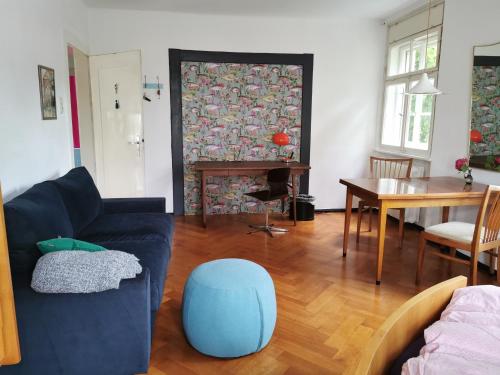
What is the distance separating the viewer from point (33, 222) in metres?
2.06

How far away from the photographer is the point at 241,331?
2.07 meters

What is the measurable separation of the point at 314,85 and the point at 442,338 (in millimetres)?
4415

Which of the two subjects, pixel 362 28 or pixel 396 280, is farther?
pixel 362 28

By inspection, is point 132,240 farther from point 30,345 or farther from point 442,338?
point 442,338

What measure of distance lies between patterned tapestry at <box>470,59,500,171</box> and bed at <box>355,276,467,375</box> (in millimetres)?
2316

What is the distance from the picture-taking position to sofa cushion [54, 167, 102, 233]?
2797 mm

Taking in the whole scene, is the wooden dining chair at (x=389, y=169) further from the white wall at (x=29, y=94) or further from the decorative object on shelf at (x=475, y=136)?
the white wall at (x=29, y=94)

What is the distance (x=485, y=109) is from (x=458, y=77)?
1.63 feet

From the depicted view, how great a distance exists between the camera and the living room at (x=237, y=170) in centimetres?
192

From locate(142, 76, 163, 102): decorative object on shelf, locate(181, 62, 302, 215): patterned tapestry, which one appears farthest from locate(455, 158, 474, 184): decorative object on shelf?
locate(142, 76, 163, 102): decorative object on shelf

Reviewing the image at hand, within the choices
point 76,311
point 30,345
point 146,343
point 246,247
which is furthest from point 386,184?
point 30,345

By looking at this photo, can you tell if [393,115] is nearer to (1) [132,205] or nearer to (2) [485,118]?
(2) [485,118]

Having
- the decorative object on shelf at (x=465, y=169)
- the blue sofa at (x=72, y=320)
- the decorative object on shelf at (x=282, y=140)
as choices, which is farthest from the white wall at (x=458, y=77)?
the blue sofa at (x=72, y=320)

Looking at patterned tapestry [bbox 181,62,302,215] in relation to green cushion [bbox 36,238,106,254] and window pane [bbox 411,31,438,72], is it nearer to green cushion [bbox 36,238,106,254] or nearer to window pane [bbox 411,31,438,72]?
window pane [bbox 411,31,438,72]
